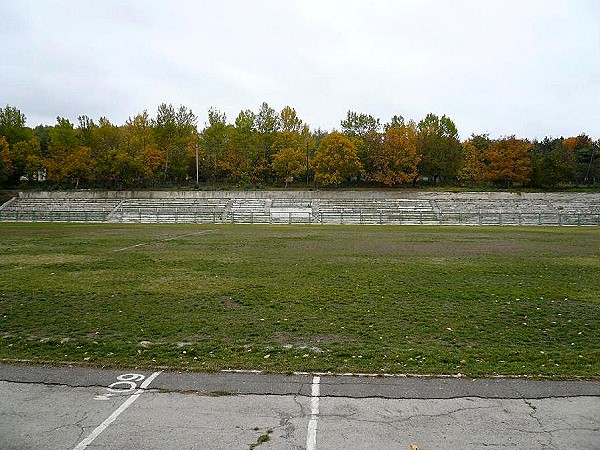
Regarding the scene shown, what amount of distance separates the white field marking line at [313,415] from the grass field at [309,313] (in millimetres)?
658

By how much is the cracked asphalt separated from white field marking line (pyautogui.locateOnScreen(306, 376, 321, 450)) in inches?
0.9

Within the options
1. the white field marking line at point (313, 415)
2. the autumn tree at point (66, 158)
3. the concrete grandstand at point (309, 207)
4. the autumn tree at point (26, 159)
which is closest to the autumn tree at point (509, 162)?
the concrete grandstand at point (309, 207)

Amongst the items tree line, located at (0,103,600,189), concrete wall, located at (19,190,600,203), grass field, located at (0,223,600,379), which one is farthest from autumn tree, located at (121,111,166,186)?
grass field, located at (0,223,600,379)

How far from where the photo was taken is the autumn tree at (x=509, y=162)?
69750 mm

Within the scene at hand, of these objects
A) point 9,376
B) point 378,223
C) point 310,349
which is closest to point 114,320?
point 9,376

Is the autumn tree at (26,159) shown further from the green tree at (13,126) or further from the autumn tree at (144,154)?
the autumn tree at (144,154)

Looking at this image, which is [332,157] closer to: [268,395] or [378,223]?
[378,223]

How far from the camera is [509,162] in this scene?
2753 inches

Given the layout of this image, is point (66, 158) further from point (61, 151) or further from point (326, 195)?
point (326, 195)

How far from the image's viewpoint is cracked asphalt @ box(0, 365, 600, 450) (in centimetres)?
506

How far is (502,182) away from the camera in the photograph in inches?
2938

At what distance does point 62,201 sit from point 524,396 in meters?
66.2

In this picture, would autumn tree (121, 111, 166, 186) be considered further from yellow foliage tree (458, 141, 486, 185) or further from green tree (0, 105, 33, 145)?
yellow foliage tree (458, 141, 486, 185)

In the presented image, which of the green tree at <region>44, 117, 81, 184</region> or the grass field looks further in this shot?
the green tree at <region>44, 117, 81, 184</region>
